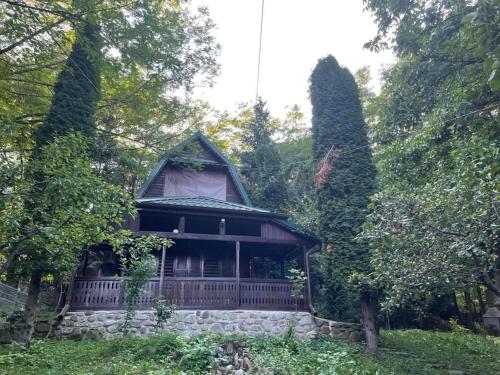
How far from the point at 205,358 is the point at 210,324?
3.85m

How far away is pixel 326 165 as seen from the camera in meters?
12.6

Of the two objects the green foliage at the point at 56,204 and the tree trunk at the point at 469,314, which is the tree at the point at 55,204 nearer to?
the green foliage at the point at 56,204

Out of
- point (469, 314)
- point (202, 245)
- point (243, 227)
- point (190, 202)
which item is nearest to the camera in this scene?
point (190, 202)

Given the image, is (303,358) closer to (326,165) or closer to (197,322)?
(197,322)

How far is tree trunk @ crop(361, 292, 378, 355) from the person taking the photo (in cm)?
936

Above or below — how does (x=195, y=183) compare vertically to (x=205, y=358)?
above

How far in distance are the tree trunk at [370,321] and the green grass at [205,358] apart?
0.27 meters

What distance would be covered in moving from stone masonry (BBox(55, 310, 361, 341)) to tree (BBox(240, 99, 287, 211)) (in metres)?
8.30

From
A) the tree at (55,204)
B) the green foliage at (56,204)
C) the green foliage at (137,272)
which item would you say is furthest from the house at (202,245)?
the green foliage at (56,204)

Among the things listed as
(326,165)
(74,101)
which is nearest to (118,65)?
(74,101)

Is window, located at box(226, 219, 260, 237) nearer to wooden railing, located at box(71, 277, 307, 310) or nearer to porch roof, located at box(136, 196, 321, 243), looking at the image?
porch roof, located at box(136, 196, 321, 243)

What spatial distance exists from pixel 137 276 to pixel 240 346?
2.93 metres

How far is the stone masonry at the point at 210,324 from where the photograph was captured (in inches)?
369

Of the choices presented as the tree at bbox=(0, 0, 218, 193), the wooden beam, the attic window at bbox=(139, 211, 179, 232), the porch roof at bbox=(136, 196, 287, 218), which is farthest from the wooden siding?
the wooden beam
